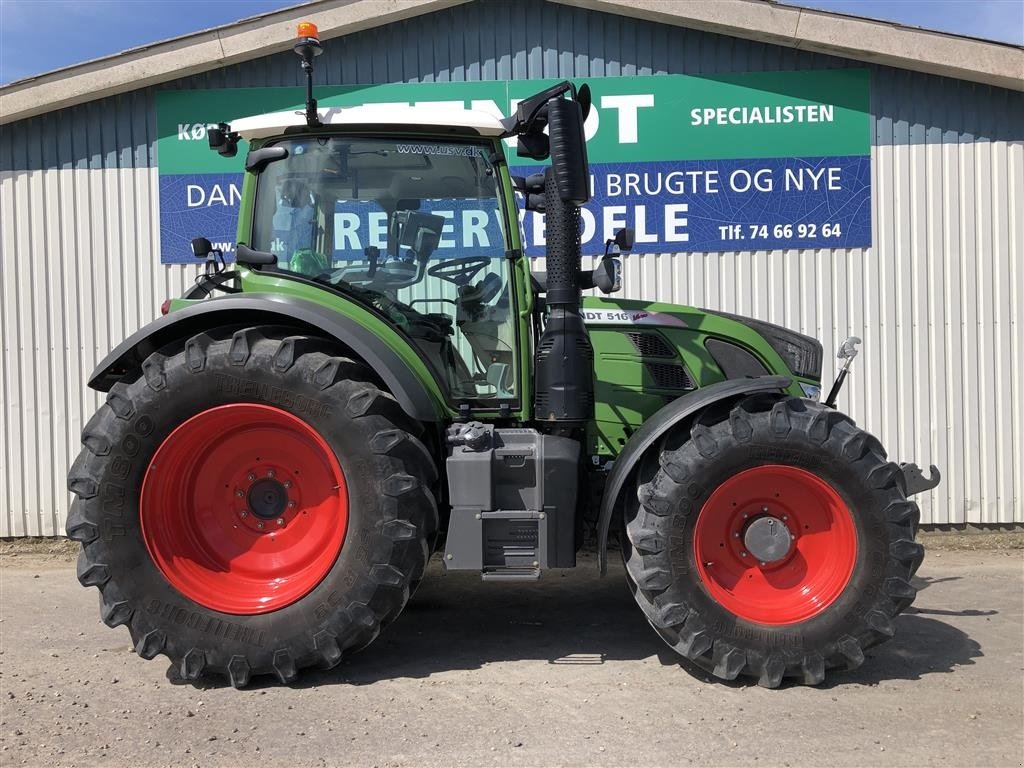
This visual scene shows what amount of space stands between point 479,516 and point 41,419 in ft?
15.5

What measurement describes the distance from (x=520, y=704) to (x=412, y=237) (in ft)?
Answer: 7.34

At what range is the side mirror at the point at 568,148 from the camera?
12.2 ft

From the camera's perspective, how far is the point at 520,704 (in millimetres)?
3641

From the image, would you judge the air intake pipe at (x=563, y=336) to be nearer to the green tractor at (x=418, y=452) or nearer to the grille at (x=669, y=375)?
the green tractor at (x=418, y=452)

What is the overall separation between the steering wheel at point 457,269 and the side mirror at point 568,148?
650 mm

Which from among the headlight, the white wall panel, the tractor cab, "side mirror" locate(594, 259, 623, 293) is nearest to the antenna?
the tractor cab

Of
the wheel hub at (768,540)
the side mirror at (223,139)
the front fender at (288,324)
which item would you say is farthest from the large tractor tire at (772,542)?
the side mirror at (223,139)

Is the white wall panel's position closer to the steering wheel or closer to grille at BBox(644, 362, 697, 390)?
the steering wheel

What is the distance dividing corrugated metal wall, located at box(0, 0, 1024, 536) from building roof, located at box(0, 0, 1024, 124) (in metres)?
0.16

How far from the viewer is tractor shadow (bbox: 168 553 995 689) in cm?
398

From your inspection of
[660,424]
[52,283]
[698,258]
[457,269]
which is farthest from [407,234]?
[52,283]

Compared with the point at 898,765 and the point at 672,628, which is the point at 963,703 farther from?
the point at 672,628

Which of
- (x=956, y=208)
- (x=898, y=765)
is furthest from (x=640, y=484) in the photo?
(x=956, y=208)

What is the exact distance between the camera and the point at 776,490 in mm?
3973
